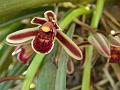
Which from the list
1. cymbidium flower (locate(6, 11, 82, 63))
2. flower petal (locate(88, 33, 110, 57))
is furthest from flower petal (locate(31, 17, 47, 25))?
flower petal (locate(88, 33, 110, 57))

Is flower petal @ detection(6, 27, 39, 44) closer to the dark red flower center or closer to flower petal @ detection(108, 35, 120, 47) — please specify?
the dark red flower center

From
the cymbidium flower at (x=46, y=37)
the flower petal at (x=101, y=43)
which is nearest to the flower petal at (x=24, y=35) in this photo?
the cymbidium flower at (x=46, y=37)

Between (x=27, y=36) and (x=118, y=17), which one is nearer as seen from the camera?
(x=27, y=36)

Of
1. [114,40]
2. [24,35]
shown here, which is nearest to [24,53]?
[24,35]

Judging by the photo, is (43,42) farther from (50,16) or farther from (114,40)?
(114,40)

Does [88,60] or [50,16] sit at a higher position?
[50,16]

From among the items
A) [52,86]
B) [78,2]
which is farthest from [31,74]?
[78,2]

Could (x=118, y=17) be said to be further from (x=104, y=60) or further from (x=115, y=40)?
(x=115, y=40)
